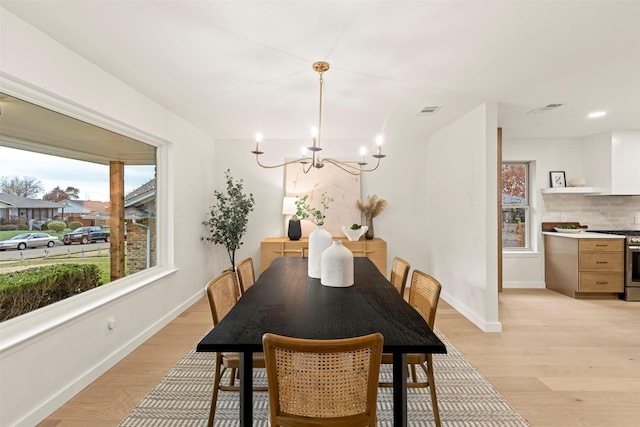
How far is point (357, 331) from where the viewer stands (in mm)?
1410

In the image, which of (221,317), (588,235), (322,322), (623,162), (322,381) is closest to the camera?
(322,381)

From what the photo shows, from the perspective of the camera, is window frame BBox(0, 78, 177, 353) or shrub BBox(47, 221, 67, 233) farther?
shrub BBox(47, 221, 67, 233)

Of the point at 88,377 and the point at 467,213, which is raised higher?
the point at 467,213

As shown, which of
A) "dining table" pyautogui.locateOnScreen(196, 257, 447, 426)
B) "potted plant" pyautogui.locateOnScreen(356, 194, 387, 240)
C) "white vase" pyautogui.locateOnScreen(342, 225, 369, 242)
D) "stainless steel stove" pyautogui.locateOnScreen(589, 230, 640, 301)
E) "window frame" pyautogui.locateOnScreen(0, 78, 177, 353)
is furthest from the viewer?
"potted plant" pyautogui.locateOnScreen(356, 194, 387, 240)

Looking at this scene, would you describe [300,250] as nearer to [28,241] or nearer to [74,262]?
[74,262]

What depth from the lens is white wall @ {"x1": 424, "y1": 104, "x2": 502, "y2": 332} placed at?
3.25 metres

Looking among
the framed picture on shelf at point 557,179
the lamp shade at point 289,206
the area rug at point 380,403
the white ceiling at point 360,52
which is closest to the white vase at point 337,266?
the area rug at point 380,403

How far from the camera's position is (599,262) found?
14.3 feet

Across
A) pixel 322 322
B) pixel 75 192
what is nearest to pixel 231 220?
pixel 75 192

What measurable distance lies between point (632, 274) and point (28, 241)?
21.4 feet

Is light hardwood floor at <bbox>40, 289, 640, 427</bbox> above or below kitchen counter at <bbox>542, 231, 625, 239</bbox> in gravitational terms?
below

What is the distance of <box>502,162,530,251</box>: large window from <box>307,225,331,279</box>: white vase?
13.2 ft

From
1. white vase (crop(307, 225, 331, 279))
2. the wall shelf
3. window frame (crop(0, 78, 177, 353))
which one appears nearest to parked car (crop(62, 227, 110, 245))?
window frame (crop(0, 78, 177, 353))

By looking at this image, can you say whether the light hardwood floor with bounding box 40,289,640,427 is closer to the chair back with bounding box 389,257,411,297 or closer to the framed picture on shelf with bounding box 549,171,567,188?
the chair back with bounding box 389,257,411,297
